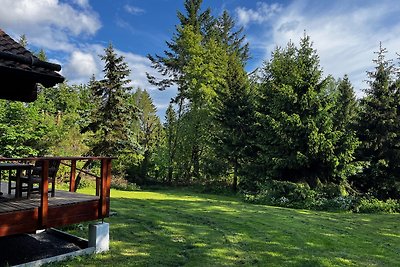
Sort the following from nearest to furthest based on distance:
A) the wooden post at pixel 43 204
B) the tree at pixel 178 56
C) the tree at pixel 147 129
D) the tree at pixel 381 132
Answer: the wooden post at pixel 43 204 → the tree at pixel 381 132 → the tree at pixel 147 129 → the tree at pixel 178 56

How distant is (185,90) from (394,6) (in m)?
16.2

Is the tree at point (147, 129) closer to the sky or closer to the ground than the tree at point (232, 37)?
closer to the ground

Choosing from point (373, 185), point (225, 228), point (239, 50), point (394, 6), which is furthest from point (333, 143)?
point (239, 50)

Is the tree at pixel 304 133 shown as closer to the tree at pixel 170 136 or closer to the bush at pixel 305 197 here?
the bush at pixel 305 197

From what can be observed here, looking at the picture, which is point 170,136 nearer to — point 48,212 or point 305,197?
point 305,197

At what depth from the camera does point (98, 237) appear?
5.98 meters

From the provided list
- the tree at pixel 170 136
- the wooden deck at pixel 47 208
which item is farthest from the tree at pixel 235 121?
the wooden deck at pixel 47 208

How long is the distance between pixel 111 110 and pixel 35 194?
14767 mm

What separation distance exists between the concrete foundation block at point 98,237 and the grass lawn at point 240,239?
20cm

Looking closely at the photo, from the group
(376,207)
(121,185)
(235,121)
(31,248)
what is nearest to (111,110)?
(121,185)

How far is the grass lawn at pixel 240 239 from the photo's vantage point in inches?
235

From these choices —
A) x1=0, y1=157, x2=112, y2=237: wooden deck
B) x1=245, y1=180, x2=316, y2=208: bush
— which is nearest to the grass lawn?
x1=0, y1=157, x2=112, y2=237: wooden deck

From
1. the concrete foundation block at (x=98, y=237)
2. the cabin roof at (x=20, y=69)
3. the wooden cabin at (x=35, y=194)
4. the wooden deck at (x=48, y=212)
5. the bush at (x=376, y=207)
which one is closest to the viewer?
the cabin roof at (x=20, y=69)

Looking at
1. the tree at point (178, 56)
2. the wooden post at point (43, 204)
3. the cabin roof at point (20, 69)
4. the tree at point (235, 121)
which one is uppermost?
the tree at point (178, 56)
